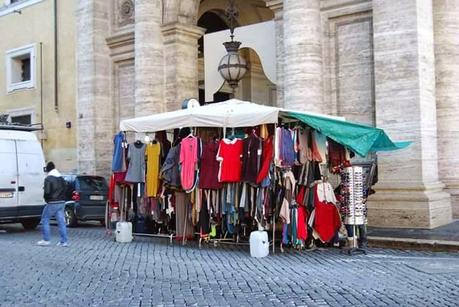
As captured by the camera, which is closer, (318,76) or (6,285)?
(6,285)

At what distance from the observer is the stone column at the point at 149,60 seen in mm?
18500

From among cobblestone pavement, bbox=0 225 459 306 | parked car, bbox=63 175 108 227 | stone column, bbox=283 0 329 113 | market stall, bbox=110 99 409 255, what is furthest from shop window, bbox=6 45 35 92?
cobblestone pavement, bbox=0 225 459 306

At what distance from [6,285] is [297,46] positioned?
909 cm

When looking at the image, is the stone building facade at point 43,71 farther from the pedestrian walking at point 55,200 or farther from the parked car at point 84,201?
the pedestrian walking at point 55,200

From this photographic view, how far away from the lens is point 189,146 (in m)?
11.5

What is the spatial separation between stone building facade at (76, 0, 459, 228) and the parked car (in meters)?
2.85

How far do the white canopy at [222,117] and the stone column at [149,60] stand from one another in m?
6.34

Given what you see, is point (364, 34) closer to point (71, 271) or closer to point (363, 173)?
point (363, 173)

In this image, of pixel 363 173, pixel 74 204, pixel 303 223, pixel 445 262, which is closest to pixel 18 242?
pixel 74 204

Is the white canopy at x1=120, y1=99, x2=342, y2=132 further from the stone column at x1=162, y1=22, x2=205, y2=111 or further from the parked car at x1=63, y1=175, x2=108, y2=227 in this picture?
the stone column at x1=162, y1=22, x2=205, y2=111

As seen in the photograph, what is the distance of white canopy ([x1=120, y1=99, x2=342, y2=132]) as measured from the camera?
35.0ft

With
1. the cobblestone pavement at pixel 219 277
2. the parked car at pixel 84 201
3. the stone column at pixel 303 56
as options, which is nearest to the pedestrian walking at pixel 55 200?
the cobblestone pavement at pixel 219 277

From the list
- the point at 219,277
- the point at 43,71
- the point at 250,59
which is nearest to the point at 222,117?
the point at 219,277

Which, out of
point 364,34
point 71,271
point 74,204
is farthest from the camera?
point 74,204
